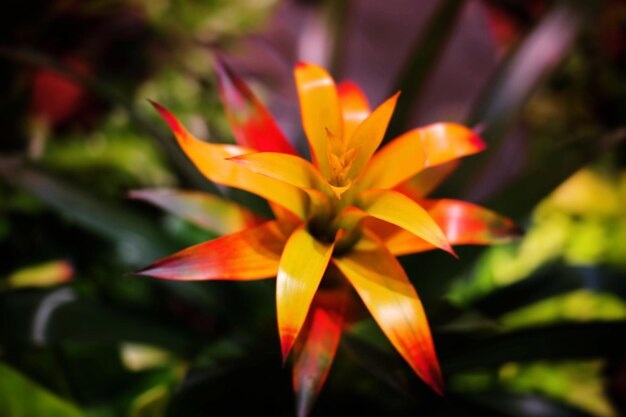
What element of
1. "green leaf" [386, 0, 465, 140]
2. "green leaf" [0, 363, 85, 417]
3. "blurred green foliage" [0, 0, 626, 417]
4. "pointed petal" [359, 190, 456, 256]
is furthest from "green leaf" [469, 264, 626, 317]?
"green leaf" [0, 363, 85, 417]

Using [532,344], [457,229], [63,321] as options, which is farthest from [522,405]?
[63,321]

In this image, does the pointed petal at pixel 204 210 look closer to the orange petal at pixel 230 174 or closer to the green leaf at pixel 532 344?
the orange petal at pixel 230 174

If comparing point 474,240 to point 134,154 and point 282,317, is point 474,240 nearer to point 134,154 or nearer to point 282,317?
point 282,317

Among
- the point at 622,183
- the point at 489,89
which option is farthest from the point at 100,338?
the point at 622,183

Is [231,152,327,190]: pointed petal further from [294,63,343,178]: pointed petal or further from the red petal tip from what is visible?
the red petal tip

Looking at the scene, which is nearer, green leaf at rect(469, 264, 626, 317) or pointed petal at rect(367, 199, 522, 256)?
pointed petal at rect(367, 199, 522, 256)

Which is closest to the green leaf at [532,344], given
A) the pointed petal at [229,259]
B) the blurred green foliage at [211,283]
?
the blurred green foliage at [211,283]
